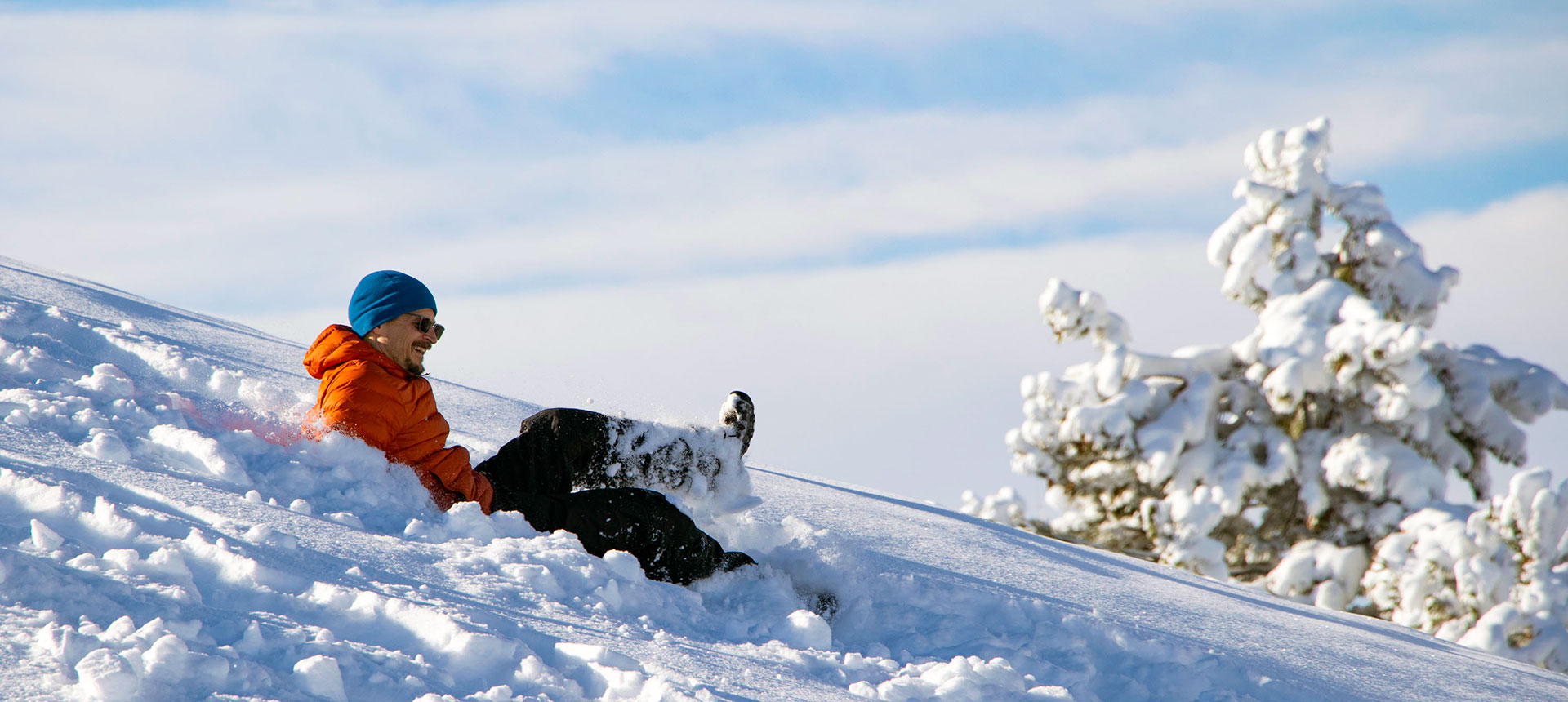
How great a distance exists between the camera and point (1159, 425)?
9445mm

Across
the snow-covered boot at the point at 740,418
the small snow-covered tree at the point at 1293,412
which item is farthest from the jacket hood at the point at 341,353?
the small snow-covered tree at the point at 1293,412

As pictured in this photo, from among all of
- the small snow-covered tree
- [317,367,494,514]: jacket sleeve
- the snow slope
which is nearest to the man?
[317,367,494,514]: jacket sleeve

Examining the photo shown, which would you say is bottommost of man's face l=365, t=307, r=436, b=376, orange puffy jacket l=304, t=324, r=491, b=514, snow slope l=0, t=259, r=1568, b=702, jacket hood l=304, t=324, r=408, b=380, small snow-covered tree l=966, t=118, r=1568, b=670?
snow slope l=0, t=259, r=1568, b=702

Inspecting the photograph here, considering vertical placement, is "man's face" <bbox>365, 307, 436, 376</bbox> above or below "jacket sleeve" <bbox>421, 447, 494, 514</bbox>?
above

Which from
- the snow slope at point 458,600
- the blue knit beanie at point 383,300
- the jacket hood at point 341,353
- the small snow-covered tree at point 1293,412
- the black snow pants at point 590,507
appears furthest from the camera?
the small snow-covered tree at point 1293,412

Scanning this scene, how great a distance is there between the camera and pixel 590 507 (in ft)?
9.39

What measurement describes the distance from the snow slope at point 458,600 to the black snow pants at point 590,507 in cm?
12

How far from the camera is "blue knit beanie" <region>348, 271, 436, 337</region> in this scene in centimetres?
312

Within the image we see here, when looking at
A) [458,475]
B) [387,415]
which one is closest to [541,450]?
[458,475]

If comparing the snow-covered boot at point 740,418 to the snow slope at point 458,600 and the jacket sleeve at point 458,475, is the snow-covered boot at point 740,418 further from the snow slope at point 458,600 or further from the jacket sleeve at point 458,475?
the jacket sleeve at point 458,475

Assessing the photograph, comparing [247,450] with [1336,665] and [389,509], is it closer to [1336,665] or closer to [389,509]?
[389,509]

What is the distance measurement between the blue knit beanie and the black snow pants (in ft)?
1.77

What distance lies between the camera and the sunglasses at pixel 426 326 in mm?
3156

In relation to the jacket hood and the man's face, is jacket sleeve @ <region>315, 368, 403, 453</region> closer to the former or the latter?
the jacket hood
